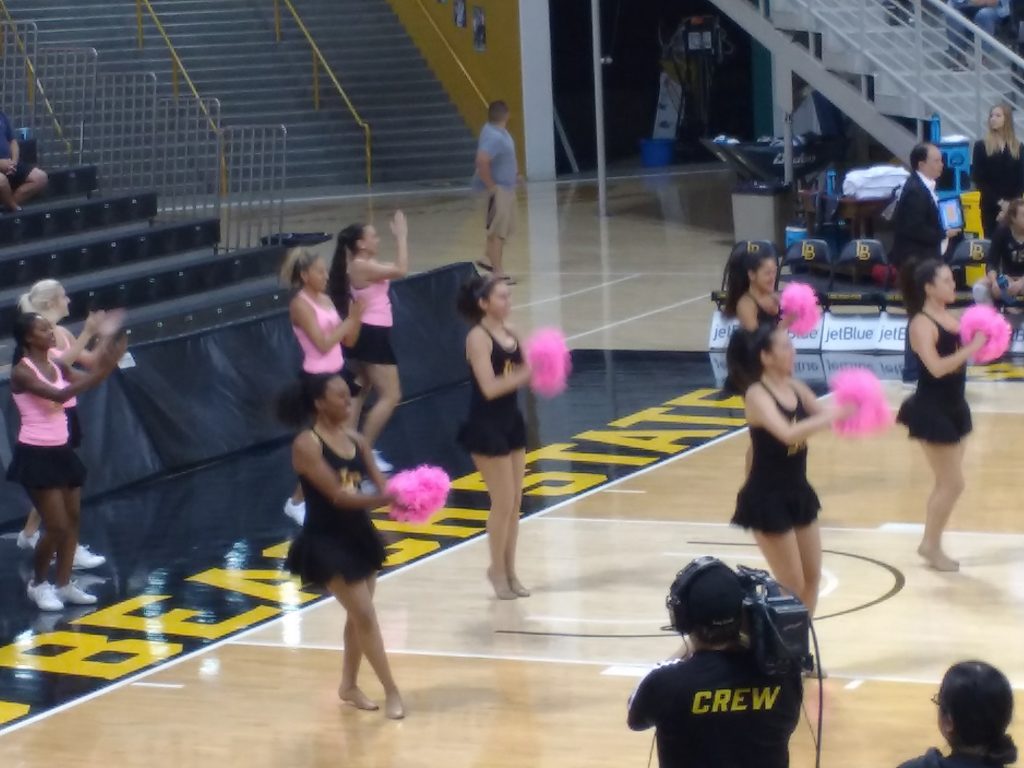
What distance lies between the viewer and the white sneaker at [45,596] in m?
9.40

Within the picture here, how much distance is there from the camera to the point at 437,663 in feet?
27.5

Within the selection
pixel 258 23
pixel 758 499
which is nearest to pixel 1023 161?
pixel 758 499

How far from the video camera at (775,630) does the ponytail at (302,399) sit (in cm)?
305

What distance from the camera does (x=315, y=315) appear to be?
10617 millimetres

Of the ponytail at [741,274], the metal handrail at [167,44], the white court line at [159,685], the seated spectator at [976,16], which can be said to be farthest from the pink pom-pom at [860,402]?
the metal handrail at [167,44]

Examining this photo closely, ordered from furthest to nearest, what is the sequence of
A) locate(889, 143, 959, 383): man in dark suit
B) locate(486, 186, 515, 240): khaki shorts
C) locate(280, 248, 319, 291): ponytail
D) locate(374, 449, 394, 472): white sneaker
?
locate(486, 186, 515, 240): khaki shorts, locate(889, 143, 959, 383): man in dark suit, locate(374, 449, 394, 472): white sneaker, locate(280, 248, 319, 291): ponytail

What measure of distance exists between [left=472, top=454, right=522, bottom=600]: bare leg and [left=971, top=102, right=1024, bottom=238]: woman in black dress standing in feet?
27.1

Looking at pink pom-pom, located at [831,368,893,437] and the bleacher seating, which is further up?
pink pom-pom, located at [831,368,893,437]

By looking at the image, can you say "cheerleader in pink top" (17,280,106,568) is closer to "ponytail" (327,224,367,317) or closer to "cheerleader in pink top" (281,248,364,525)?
"cheerleader in pink top" (281,248,364,525)

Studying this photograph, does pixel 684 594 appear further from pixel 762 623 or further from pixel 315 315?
pixel 315 315

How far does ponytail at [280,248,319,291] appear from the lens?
415 inches

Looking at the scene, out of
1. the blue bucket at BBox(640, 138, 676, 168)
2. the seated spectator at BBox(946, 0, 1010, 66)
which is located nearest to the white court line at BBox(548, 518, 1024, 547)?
the seated spectator at BBox(946, 0, 1010, 66)

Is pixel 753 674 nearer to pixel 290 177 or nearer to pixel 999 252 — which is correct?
pixel 999 252

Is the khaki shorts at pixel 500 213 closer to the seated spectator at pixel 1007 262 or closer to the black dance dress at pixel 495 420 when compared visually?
the seated spectator at pixel 1007 262
